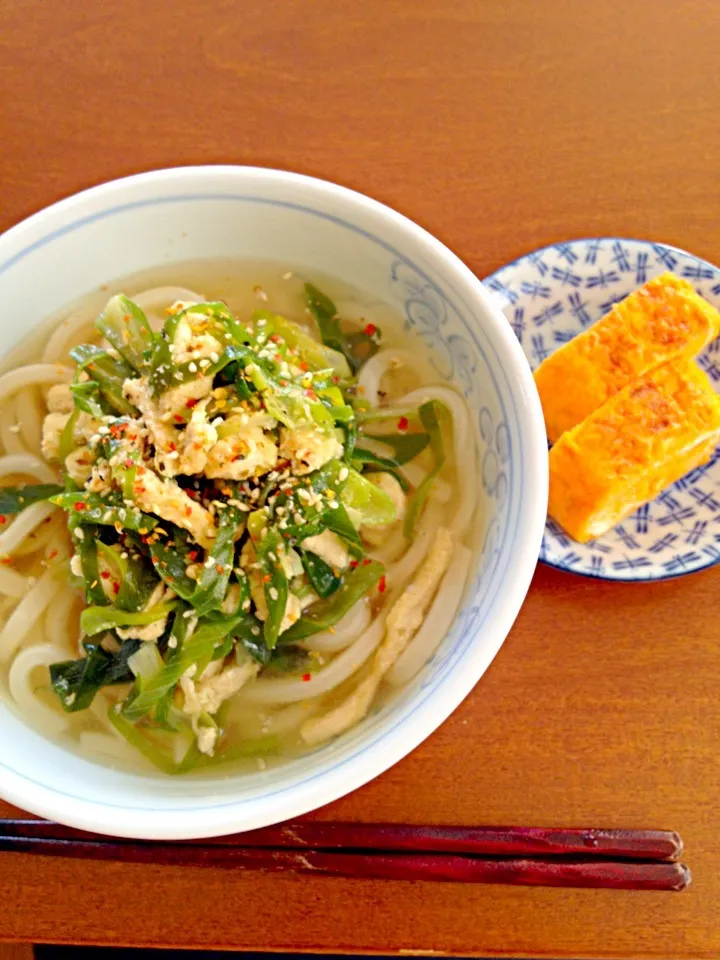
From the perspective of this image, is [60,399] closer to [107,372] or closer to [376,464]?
[107,372]

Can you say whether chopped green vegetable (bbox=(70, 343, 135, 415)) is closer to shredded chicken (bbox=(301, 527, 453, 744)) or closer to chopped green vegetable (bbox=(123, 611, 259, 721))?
chopped green vegetable (bbox=(123, 611, 259, 721))

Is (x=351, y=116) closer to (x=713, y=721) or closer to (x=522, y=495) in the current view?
(x=522, y=495)

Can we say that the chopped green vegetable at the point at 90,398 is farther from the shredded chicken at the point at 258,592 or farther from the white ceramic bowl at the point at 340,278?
the shredded chicken at the point at 258,592

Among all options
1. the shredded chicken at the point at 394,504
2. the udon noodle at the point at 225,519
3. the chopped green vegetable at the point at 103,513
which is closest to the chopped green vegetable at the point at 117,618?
the udon noodle at the point at 225,519

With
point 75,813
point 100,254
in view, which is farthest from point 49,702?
point 100,254

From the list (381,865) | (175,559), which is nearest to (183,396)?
(175,559)

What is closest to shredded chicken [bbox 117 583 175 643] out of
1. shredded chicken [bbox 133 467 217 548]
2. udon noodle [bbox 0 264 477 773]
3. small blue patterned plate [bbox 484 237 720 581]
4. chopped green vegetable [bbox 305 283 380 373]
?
udon noodle [bbox 0 264 477 773]
